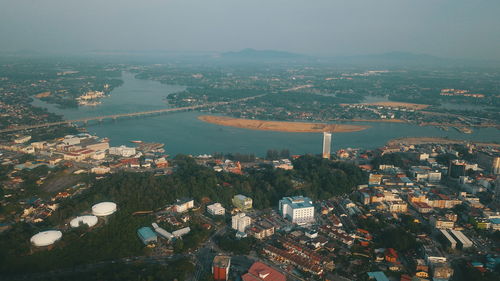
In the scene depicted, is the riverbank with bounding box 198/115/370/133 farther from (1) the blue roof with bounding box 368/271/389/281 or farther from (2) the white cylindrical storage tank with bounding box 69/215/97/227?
(1) the blue roof with bounding box 368/271/389/281

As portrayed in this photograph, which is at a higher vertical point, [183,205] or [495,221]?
[183,205]

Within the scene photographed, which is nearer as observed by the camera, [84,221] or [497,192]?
[84,221]

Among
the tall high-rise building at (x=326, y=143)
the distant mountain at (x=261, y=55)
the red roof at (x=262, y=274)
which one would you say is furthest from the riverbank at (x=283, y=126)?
the distant mountain at (x=261, y=55)

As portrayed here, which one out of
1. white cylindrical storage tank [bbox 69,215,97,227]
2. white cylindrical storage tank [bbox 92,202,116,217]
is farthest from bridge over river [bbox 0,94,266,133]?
white cylindrical storage tank [bbox 69,215,97,227]

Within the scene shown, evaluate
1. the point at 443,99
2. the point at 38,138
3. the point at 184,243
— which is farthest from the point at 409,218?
the point at 443,99

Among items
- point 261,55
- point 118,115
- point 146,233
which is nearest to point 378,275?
point 146,233

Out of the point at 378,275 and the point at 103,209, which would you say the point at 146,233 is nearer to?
the point at 103,209

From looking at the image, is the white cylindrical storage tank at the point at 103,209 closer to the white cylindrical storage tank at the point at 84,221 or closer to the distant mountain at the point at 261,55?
the white cylindrical storage tank at the point at 84,221

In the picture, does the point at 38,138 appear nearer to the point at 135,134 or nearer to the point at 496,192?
the point at 135,134

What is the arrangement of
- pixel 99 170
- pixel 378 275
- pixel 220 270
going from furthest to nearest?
pixel 99 170 → pixel 378 275 → pixel 220 270
